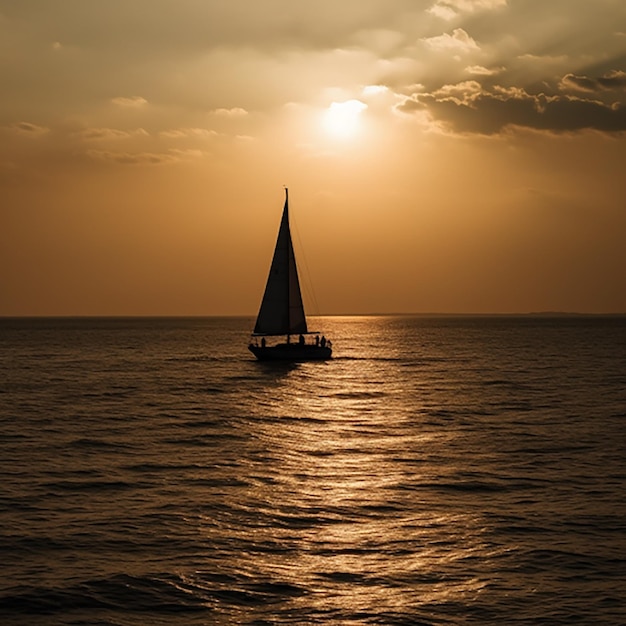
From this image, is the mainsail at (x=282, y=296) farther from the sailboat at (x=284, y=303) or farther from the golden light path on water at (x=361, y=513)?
the golden light path on water at (x=361, y=513)

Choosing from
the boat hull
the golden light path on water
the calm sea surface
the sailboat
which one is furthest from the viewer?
the boat hull

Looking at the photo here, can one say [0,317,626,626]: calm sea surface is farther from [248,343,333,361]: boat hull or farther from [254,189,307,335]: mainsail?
[254,189,307,335]: mainsail

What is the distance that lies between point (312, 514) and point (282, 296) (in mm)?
70996

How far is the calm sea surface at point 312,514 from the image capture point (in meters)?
20.0

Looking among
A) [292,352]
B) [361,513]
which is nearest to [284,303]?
[292,352]

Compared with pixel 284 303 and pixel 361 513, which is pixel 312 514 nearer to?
pixel 361 513

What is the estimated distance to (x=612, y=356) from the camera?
13538 centimetres

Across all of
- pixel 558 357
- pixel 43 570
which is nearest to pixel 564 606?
pixel 43 570

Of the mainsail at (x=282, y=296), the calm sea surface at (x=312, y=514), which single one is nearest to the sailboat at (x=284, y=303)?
the mainsail at (x=282, y=296)

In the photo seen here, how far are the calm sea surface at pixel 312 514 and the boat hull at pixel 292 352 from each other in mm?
35275

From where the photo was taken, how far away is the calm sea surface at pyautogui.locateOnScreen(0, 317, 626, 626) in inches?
788

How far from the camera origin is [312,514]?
28.0 metres

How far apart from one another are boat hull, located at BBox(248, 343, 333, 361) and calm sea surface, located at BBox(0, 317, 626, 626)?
1389 inches

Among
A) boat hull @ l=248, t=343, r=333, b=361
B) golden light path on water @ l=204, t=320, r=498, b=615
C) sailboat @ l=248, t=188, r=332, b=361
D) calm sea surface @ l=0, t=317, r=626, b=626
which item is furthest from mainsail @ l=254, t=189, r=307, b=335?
golden light path on water @ l=204, t=320, r=498, b=615
